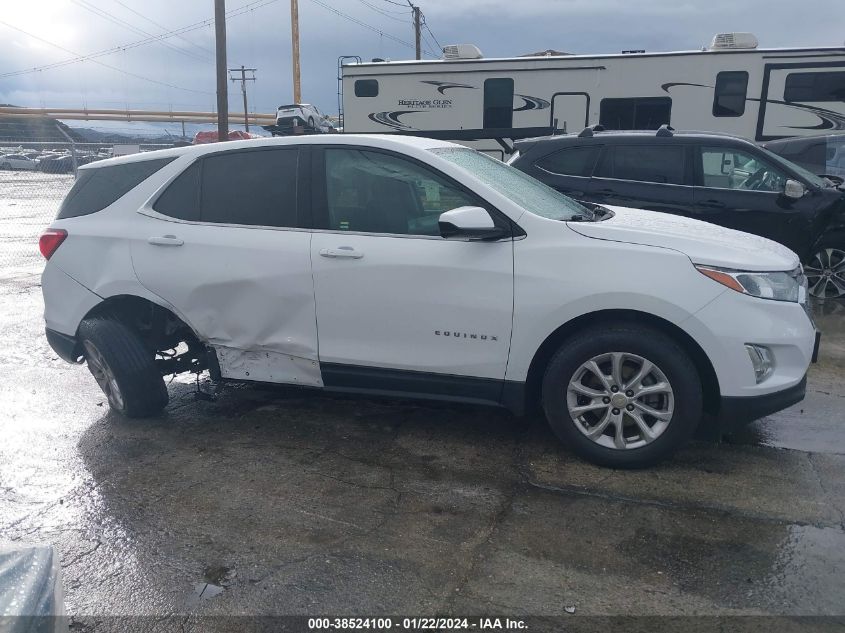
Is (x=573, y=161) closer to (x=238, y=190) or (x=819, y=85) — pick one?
(x=238, y=190)

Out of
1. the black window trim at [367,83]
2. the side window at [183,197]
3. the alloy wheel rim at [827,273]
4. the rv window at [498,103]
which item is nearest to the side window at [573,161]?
the alloy wheel rim at [827,273]

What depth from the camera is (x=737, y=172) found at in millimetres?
7137

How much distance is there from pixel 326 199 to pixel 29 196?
2207 centimetres

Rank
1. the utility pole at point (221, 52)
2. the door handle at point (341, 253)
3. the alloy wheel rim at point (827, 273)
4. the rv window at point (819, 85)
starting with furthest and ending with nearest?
the utility pole at point (221, 52)
the rv window at point (819, 85)
the alloy wheel rim at point (827, 273)
the door handle at point (341, 253)

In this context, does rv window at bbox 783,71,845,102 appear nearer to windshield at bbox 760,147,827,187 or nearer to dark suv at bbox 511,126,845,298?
dark suv at bbox 511,126,845,298

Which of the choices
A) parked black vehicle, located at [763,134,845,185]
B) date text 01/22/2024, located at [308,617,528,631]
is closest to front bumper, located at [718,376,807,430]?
date text 01/22/2024, located at [308,617,528,631]

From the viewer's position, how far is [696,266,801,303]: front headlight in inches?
136

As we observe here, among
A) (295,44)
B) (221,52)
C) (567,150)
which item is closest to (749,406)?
(567,150)

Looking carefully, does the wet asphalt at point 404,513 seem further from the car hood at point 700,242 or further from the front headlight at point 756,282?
the car hood at point 700,242

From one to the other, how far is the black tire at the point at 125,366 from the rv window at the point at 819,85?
11886 mm

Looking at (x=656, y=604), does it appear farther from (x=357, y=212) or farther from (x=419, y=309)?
(x=357, y=212)

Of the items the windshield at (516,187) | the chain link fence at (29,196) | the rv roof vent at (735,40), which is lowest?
the chain link fence at (29,196)

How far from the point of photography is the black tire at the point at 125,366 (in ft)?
14.3

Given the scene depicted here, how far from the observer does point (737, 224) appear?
714cm
